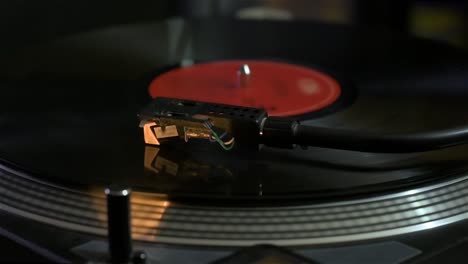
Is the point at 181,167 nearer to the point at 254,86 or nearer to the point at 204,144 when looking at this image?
the point at 204,144

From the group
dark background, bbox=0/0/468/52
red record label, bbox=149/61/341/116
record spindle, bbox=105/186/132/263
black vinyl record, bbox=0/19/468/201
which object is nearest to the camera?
record spindle, bbox=105/186/132/263

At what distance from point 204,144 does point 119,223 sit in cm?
19

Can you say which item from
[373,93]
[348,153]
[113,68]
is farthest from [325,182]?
[113,68]

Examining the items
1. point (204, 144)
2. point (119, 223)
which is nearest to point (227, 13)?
point (204, 144)

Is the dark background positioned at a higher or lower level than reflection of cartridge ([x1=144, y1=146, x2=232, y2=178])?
higher

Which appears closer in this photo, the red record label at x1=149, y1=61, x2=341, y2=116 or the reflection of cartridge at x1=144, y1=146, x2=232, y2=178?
the reflection of cartridge at x1=144, y1=146, x2=232, y2=178

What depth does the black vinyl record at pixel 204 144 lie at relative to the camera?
683 mm

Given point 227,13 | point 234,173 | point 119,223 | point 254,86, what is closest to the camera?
point 119,223

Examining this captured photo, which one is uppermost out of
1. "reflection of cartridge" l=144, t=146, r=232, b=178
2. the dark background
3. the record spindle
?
the dark background

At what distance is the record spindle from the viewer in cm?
56

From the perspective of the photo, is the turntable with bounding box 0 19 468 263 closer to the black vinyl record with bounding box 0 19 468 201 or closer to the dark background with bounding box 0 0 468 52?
the black vinyl record with bounding box 0 19 468 201

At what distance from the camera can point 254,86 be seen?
990 millimetres

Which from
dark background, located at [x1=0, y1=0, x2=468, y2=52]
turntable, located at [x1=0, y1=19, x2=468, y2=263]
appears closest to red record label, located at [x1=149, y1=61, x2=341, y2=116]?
turntable, located at [x1=0, y1=19, x2=468, y2=263]

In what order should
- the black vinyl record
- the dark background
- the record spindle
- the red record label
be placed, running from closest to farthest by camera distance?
the record spindle < the black vinyl record < the red record label < the dark background
